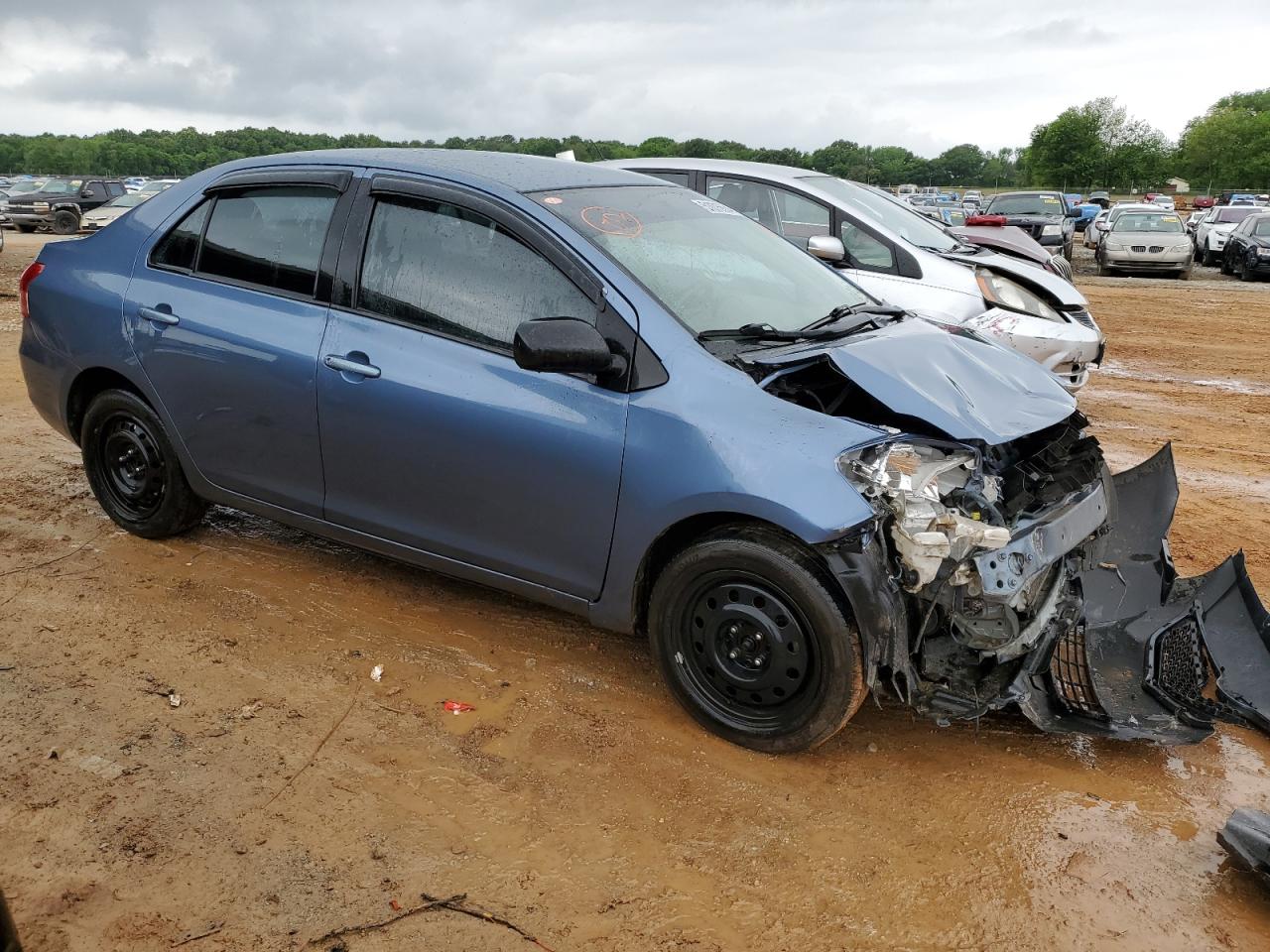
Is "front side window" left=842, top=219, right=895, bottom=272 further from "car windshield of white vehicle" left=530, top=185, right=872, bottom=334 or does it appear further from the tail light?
the tail light

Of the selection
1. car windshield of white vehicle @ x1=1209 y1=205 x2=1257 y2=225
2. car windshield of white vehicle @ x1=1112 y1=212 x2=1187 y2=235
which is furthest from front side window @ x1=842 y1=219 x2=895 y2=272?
car windshield of white vehicle @ x1=1209 y1=205 x2=1257 y2=225

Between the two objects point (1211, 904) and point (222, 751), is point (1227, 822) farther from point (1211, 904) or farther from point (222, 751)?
point (222, 751)

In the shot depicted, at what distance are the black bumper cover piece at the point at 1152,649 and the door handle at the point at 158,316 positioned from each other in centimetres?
368

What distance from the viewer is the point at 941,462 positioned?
3268 mm

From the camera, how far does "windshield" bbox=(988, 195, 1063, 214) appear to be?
2312 cm

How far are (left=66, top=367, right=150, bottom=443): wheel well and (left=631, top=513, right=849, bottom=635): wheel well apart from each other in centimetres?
262

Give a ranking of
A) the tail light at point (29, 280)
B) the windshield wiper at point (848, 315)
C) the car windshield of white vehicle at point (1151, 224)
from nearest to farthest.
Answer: the windshield wiper at point (848, 315), the tail light at point (29, 280), the car windshield of white vehicle at point (1151, 224)

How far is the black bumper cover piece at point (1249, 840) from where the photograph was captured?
2750 millimetres

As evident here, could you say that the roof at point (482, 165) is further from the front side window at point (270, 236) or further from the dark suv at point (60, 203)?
the dark suv at point (60, 203)

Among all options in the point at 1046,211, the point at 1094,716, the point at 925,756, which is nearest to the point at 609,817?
the point at 925,756

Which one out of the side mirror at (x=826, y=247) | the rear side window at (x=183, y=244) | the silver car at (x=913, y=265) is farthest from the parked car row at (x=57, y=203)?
the rear side window at (x=183, y=244)

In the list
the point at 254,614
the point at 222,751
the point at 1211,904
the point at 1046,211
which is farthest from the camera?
the point at 1046,211

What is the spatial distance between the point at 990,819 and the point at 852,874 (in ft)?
Answer: 1.81

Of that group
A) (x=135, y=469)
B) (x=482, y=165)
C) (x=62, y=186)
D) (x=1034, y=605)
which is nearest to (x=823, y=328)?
(x=1034, y=605)
